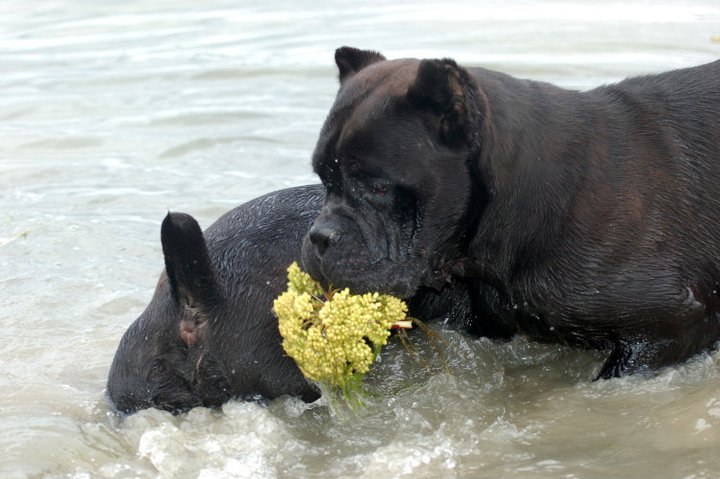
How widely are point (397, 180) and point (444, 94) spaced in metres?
0.39

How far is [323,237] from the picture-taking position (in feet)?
14.5

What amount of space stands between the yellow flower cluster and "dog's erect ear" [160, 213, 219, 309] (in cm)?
39

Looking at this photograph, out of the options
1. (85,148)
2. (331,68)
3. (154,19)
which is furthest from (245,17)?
(85,148)

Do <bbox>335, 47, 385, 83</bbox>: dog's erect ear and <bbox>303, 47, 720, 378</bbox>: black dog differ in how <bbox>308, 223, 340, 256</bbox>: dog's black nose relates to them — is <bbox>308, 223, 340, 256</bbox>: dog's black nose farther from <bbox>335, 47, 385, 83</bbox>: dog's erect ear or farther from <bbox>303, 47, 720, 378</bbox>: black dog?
<bbox>335, 47, 385, 83</bbox>: dog's erect ear

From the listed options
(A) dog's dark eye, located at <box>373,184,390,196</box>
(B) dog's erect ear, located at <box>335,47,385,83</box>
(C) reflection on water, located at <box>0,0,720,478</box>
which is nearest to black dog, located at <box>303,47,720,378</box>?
(A) dog's dark eye, located at <box>373,184,390,196</box>

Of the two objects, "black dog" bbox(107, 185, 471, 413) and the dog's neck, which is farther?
"black dog" bbox(107, 185, 471, 413)

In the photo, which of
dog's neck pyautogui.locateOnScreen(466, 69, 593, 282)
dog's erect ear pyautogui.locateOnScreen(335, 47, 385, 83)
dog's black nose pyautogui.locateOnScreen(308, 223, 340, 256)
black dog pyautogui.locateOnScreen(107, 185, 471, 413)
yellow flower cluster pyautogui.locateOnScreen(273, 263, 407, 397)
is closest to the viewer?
yellow flower cluster pyautogui.locateOnScreen(273, 263, 407, 397)

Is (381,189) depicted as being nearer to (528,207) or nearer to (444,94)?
(444,94)

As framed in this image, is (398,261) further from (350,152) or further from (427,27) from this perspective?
(427,27)

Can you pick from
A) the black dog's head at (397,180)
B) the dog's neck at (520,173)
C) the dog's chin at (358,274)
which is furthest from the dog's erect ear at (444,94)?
the dog's chin at (358,274)

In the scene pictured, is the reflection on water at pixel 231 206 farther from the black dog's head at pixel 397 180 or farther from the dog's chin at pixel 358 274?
the black dog's head at pixel 397 180

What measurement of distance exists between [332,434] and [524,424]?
82 cm

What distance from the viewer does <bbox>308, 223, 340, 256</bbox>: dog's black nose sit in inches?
174

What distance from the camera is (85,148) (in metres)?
10.3
